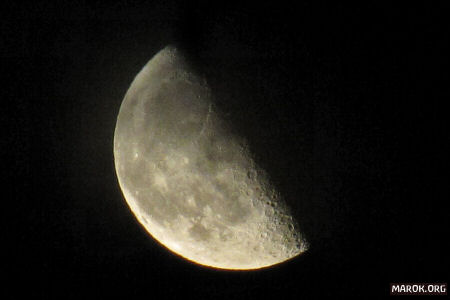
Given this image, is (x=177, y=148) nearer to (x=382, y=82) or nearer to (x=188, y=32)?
(x=188, y=32)

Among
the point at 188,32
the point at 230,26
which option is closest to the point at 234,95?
the point at 230,26

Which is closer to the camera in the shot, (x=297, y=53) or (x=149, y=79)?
(x=297, y=53)

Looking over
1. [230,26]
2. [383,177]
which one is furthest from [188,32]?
[383,177]

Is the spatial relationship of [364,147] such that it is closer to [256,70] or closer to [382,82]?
[382,82]

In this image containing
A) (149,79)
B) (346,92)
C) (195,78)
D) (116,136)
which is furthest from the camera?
(116,136)

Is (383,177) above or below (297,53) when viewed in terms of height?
below

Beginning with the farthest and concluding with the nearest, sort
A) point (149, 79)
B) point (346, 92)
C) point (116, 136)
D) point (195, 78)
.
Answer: point (116, 136), point (149, 79), point (195, 78), point (346, 92)

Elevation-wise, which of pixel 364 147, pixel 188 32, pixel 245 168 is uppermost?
pixel 188 32
